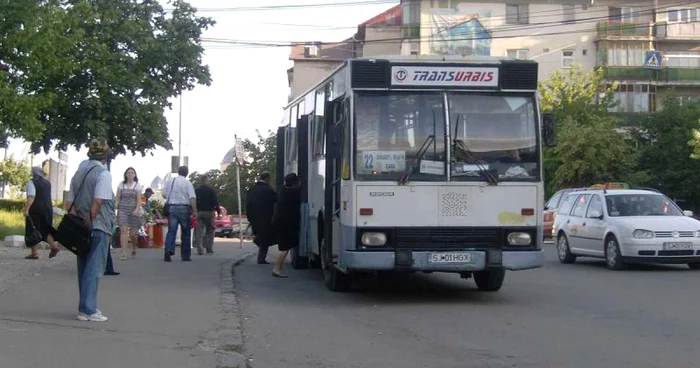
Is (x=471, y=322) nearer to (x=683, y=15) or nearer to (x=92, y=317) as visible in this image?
(x=92, y=317)

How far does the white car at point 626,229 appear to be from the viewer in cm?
1864

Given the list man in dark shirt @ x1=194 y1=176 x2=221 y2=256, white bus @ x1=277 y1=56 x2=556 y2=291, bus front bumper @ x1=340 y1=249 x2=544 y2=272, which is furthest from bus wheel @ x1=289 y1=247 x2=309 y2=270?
bus front bumper @ x1=340 y1=249 x2=544 y2=272

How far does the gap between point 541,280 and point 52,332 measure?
985 centimetres

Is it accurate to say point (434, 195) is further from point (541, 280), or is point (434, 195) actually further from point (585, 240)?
point (585, 240)

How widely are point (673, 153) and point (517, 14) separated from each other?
17900 mm

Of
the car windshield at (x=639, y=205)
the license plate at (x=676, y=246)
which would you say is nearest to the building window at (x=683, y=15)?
the car windshield at (x=639, y=205)

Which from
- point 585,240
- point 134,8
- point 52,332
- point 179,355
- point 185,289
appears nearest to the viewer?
point 179,355

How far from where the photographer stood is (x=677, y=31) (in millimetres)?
65375

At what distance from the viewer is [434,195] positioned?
41.8 ft

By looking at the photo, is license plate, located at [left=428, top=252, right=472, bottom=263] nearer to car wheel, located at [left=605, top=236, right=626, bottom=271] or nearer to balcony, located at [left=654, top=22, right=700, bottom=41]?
car wheel, located at [left=605, top=236, right=626, bottom=271]

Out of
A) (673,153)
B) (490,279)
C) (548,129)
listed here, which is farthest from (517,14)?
(548,129)

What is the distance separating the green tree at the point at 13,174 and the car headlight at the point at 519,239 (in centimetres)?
3683

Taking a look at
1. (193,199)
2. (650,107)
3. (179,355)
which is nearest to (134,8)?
(193,199)

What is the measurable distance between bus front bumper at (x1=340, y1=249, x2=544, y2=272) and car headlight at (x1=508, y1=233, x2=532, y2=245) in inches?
5.6
